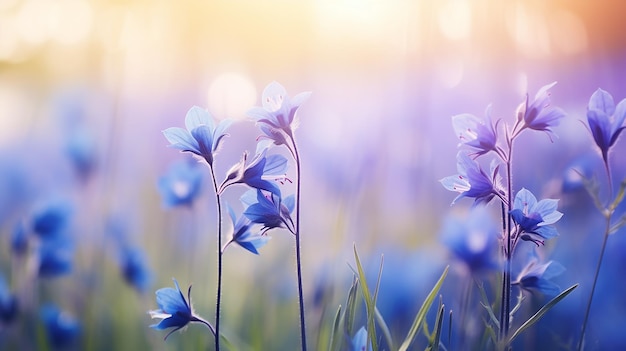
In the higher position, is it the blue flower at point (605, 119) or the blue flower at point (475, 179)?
the blue flower at point (605, 119)

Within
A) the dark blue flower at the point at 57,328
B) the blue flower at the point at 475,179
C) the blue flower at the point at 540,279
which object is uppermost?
the blue flower at the point at 475,179

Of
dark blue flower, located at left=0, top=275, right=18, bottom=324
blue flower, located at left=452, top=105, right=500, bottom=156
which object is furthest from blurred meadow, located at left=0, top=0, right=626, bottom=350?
blue flower, located at left=452, top=105, right=500, bottom=156

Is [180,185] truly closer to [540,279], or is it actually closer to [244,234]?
[244,234]

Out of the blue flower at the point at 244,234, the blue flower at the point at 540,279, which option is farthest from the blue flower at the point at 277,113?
the blue flower at the point at 540,279

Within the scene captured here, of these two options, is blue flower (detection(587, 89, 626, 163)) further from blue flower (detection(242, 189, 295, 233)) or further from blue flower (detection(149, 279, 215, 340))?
blue flower (detection(149, 279, 215, 340))

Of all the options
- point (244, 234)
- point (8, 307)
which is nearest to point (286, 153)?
point (8, 307)

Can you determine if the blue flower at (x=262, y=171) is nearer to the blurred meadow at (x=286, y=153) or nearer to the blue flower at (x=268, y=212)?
the blue flower at (x=268, y=212)
